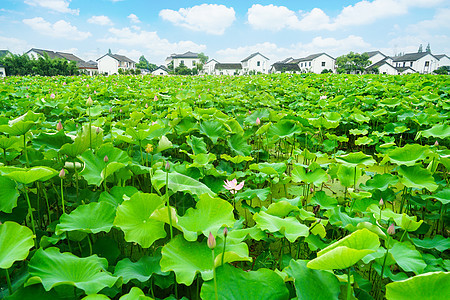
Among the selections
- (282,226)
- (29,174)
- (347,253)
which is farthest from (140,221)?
(347,253)

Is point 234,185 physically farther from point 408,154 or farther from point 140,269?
point 408,154

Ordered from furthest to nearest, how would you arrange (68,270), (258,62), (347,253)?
(258,62), (68,270), (347,253)

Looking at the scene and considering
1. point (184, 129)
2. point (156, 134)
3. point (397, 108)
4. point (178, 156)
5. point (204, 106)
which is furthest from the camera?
point (204, 106)

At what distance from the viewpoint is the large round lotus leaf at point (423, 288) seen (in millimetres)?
593

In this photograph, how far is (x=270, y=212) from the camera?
45.0 inches

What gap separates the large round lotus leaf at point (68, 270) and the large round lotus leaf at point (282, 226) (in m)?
0.49

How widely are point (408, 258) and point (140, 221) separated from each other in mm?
952

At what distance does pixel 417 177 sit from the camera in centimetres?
152

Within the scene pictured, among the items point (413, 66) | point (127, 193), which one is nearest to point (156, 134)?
point (127, 193)

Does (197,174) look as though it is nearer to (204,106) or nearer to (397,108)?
(204,106)

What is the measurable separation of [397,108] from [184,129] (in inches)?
117

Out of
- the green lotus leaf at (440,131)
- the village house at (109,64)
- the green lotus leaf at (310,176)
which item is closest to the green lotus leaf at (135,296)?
the green lotus leaf at (310,176)

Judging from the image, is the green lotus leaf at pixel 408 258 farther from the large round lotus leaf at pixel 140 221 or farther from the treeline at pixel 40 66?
the treeline at pixel 40 66

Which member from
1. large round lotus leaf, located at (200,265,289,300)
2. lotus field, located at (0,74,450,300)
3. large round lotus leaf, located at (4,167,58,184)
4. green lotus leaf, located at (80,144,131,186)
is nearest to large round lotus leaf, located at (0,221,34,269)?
lotus field, located at (0,74,450,300)
